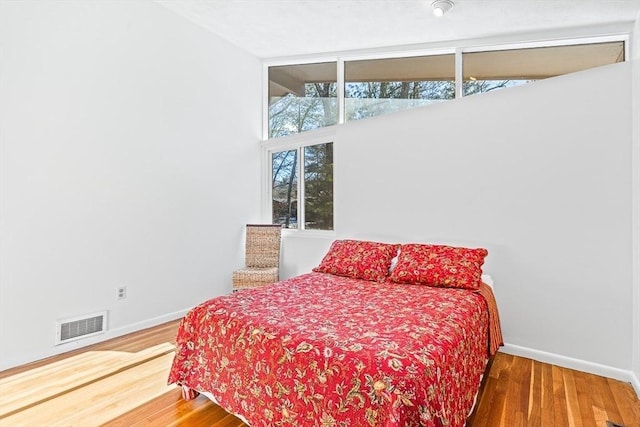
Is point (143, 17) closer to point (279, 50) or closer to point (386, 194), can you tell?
point (279, 50)

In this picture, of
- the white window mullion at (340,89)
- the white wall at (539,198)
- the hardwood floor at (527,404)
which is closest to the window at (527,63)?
the white wall at (539,198)

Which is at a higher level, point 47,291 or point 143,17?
point 143,17

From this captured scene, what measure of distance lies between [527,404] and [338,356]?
1421 mm

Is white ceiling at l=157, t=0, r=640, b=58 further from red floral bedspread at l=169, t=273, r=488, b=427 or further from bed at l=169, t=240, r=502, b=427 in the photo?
red floral bedspread at l=169, t=273, r=488, b=427

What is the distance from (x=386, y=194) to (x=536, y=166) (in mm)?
1328

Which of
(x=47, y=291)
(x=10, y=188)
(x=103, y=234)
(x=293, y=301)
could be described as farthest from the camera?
(x=103, y=234)

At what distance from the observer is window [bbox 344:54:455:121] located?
3.51 meters

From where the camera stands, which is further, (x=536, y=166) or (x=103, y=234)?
(x=103, y=234)

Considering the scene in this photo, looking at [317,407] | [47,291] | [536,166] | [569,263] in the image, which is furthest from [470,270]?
[47,291]

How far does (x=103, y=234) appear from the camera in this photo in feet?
10.1

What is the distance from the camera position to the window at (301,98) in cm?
421

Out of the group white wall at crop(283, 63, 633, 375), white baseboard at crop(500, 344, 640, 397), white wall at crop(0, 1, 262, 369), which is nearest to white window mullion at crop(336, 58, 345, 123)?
white wall at crop(283, 63, 633, 375)

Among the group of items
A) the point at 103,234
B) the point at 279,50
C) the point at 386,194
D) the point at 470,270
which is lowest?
the point at 470,270

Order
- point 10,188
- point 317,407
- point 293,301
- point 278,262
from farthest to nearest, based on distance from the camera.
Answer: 1. point 278,262
2. point 10,188
3. point 293,301
4. point 317,407
